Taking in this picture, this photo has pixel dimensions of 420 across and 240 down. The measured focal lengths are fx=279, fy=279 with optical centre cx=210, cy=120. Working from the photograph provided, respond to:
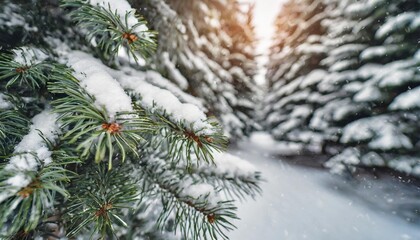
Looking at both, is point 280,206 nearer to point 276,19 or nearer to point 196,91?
point 196,91

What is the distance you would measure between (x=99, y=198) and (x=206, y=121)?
0.35m

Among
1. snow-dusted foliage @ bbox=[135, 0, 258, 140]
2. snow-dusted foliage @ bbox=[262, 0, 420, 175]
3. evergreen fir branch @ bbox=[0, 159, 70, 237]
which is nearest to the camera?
evergreen fir branch @ bbox=[0, 159, 70, 237]

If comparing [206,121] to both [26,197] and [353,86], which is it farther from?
[353,86]

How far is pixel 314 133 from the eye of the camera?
1.91 m

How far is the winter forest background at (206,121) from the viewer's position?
25.8 inches

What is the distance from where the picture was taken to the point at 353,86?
174 centimetres

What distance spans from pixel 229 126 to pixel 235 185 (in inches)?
45.0

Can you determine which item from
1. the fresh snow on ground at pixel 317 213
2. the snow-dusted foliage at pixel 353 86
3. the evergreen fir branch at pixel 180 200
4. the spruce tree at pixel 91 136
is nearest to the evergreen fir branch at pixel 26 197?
the spruce tree at pixel 91 136

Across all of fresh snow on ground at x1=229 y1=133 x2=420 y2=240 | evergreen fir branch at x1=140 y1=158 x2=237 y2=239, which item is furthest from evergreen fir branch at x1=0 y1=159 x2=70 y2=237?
fresh snow on ground at x1=229 y1=133 x2=420 y2=240

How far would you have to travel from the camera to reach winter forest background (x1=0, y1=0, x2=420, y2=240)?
66 centimetres

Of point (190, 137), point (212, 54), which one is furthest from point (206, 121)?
point (212, 54)

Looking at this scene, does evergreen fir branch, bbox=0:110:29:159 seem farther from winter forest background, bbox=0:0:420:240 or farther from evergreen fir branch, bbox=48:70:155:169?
evergreen fir branch, bbox=48:70:155:169

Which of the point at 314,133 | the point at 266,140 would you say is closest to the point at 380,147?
the point at 314,133

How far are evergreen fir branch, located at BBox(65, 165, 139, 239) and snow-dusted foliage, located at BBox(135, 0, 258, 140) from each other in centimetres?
77
